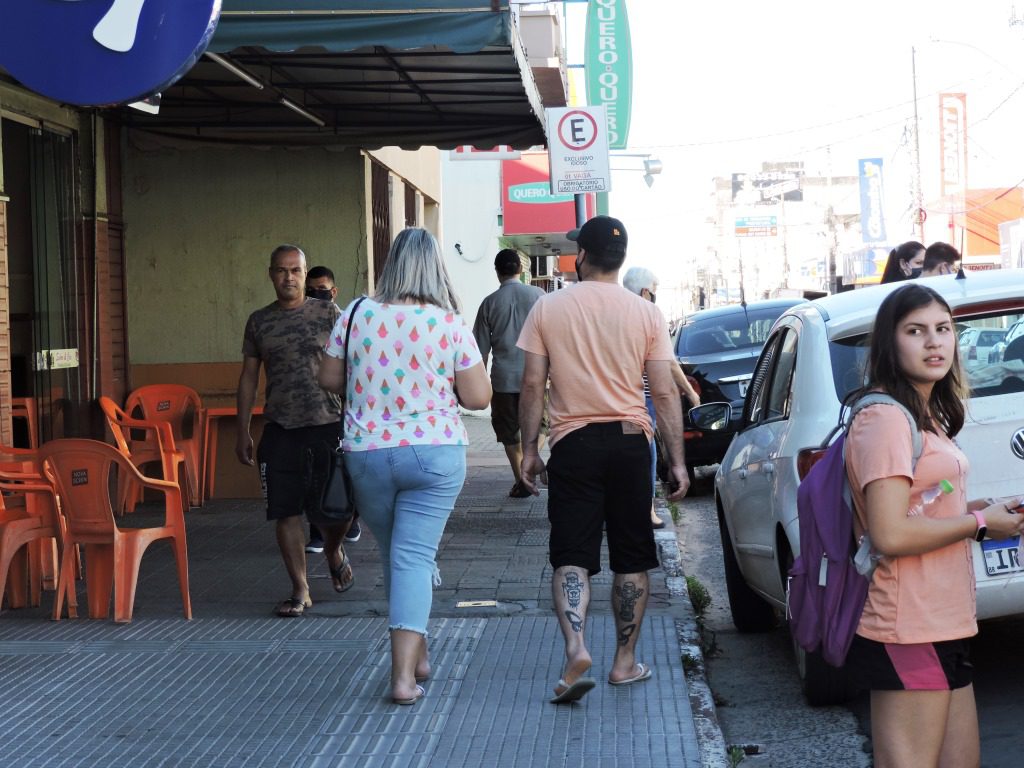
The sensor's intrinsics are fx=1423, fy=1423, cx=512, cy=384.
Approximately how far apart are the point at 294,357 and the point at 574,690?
2.69 meters

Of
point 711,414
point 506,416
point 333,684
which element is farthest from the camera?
point 506,416

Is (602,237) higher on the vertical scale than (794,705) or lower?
higher

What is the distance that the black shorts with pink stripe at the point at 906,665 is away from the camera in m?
3.27

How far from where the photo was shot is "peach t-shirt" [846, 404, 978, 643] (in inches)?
128

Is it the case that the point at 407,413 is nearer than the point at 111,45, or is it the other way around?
the point at 111,45

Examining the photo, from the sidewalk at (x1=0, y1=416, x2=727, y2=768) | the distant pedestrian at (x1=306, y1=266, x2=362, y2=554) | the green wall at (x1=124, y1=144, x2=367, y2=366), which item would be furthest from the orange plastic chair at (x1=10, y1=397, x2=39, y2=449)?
the green wall at (x1=124, y1=144, x2=367, y2=366)

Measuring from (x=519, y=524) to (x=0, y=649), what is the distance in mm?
4627

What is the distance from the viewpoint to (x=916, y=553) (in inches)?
127

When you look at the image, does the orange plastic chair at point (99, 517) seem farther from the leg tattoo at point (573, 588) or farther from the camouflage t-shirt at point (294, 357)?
the leg tattoo at point (573, 588)

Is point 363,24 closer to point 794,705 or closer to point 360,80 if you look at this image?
point 360,80

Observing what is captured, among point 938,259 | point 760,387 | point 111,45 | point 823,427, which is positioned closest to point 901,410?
point 823,427

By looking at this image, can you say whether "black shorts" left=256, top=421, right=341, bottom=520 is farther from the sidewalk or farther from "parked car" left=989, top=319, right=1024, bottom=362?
"parked car" left=989, top=319, right=1024, bottom=362

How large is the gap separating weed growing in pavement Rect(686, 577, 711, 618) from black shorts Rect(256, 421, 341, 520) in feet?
6.98

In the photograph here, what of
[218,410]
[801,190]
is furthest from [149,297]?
[801,190]
